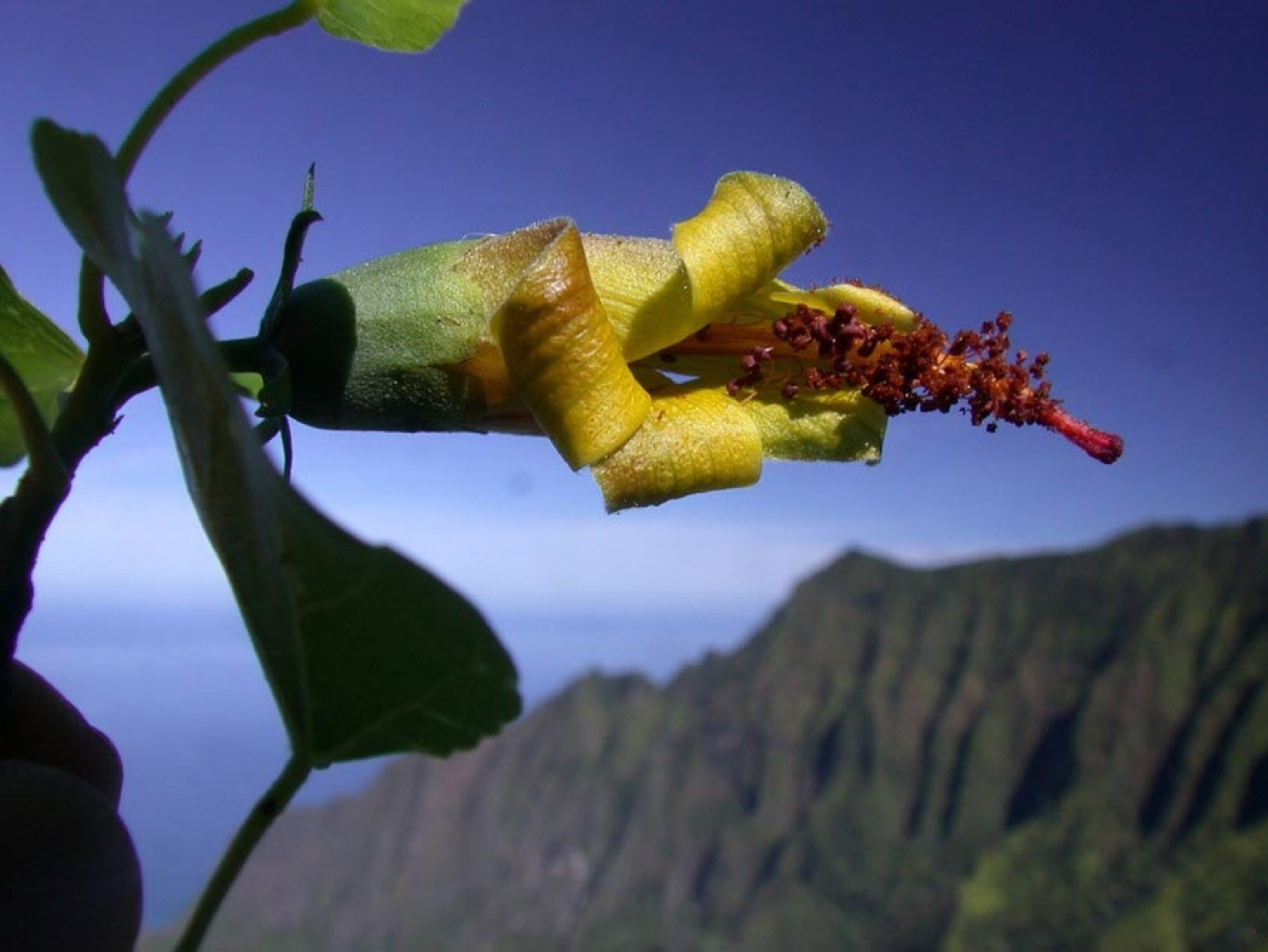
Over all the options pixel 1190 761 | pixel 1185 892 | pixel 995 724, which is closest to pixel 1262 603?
pixel 1190 761

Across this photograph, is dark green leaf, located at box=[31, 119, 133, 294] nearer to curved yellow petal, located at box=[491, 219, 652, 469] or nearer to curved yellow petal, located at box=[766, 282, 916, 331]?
curved yellow petal, located at box=[491, 219, 652, 469]

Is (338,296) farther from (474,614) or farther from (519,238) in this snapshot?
(474,614)

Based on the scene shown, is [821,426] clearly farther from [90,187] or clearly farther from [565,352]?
[90,187]

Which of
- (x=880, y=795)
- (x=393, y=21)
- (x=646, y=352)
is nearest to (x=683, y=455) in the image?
(x=646, y=352)

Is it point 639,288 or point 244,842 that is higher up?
point 639,288

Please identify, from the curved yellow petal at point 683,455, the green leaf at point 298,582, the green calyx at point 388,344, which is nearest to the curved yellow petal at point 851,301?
the curved yellow petal at point 683,455

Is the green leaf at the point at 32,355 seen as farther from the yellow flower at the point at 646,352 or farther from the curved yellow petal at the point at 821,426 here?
the curved yellow petal at the point at 821,426

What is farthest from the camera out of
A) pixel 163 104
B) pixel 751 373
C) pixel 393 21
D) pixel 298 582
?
pixel 751 373
